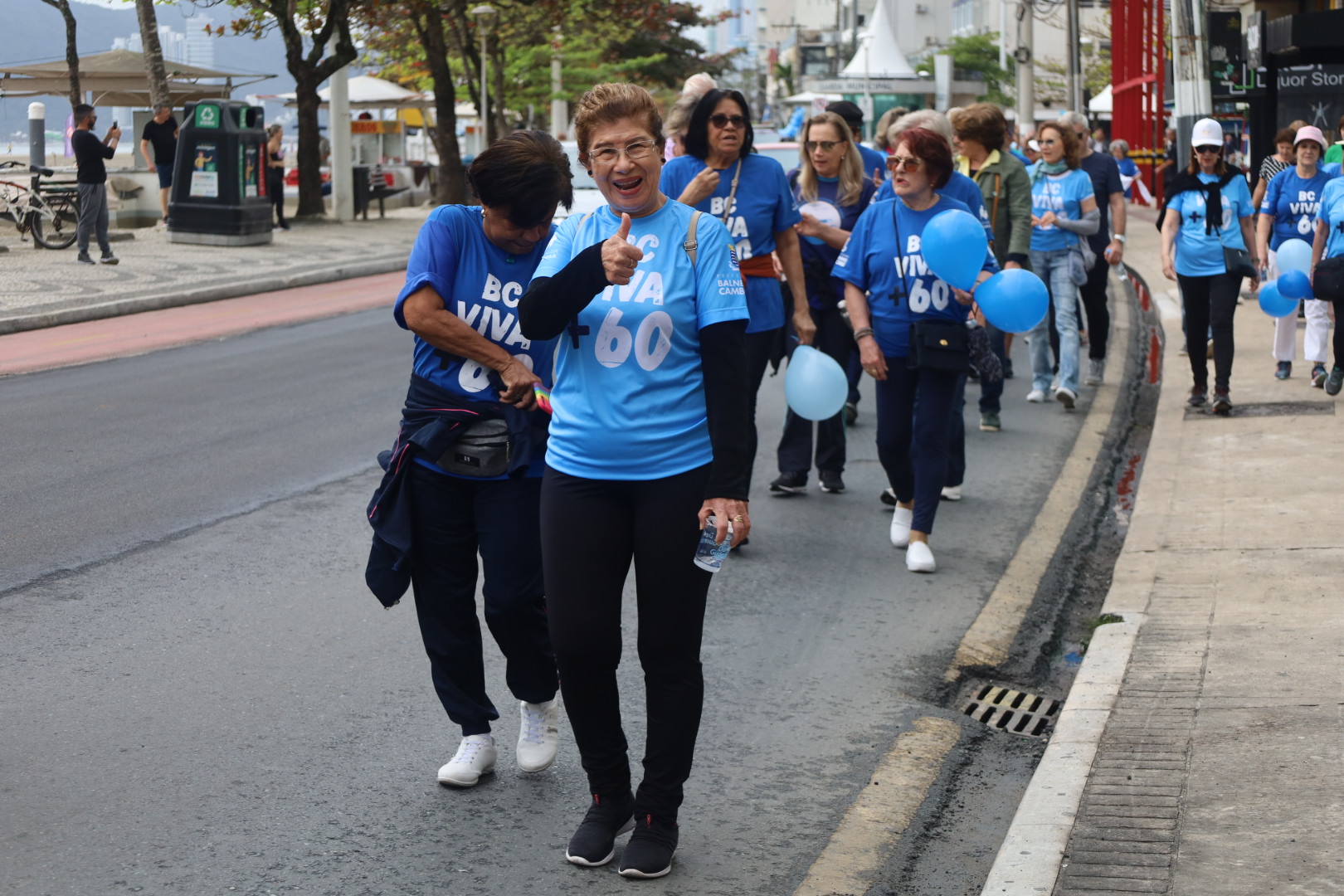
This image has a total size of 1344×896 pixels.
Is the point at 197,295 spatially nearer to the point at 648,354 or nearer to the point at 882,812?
the point at 882,812

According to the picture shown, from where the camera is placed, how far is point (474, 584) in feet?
14.7

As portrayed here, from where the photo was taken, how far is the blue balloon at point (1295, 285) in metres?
10.7

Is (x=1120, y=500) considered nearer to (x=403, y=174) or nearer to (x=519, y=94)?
(x=403, y=174)

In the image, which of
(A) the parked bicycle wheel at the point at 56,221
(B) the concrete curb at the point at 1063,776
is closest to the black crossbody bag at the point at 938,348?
(B) the concrete curb at the point at 1063,776

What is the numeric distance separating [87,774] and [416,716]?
1.00 m

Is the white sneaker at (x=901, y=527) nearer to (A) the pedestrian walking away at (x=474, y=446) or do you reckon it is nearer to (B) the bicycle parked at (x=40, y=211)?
(A) the pedestrian walking away at (x=474, y=446)

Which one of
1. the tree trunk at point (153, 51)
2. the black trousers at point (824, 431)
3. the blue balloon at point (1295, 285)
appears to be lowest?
the black trousers at point (824, 431)

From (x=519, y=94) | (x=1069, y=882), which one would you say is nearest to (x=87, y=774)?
(x=1069, y=882)

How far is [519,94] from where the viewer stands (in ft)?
175

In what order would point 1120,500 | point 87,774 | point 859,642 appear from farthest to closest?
point 1120,500, point 859,642, point 87,774

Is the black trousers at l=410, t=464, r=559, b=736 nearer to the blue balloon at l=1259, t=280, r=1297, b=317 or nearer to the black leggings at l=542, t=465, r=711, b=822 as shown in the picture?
the black leggings at l=542, t=465, r=711, b=822

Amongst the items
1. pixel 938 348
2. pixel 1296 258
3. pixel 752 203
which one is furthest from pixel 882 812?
Result: pixel 1296 258

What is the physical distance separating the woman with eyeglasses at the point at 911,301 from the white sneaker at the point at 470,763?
2.93m

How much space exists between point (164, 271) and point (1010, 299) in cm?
1542
